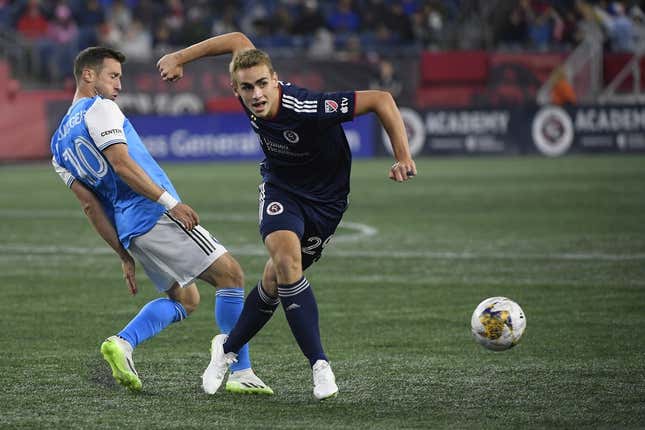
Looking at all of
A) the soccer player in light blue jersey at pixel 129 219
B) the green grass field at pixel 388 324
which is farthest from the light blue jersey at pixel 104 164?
the green grass field at pixel 388 324

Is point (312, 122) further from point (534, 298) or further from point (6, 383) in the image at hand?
point (534, 298)

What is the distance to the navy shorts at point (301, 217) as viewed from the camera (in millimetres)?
6168

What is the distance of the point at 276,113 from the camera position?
6137 millimetres

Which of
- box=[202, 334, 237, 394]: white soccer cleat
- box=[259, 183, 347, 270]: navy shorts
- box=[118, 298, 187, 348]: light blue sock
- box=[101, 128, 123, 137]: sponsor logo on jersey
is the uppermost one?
box=[101, 128, 123, 137]: sponsor logo on jersey

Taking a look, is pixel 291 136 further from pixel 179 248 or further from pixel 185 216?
pixel 179 248

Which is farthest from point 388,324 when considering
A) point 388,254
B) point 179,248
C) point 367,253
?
point 367,253

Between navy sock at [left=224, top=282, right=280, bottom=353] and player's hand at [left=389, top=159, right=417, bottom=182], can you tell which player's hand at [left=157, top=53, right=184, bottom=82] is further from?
player's hand at [left=389, top=159, right=417, bottom=182]

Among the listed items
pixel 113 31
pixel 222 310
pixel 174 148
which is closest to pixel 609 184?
pixel 174 148

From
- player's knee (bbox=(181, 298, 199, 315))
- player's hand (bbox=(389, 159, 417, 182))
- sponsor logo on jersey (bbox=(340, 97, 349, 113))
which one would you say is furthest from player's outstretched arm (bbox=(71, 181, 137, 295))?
player's hand (bbox=(389, 159, 417, 182))

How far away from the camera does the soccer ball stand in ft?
21.8

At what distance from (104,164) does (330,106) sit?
1.29 meters

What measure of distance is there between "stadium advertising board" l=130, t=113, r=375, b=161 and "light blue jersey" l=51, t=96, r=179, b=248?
18476mm

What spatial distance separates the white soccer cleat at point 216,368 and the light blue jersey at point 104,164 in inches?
29.7

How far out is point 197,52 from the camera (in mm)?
6621
